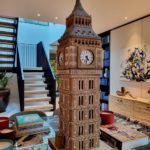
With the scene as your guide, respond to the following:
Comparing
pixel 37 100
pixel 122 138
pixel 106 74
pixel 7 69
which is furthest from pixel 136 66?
pixel 7 69

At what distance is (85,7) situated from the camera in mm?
3279

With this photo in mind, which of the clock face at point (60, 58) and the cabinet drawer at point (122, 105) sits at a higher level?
the clock face at point (60, 58)

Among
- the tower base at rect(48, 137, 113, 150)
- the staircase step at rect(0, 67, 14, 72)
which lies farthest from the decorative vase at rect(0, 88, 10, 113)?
the tower base at rect(48, 137, 113, 150)

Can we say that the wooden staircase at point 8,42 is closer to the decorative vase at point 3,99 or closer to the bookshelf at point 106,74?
the decorative vase at point 3,99

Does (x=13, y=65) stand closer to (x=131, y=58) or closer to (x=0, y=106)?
(x=0, y=106)

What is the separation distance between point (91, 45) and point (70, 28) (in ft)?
0.56

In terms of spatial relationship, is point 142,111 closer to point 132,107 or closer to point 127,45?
point 132,107

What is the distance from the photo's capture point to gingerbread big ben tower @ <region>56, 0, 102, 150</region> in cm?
103

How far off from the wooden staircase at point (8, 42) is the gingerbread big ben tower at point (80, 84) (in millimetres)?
4896

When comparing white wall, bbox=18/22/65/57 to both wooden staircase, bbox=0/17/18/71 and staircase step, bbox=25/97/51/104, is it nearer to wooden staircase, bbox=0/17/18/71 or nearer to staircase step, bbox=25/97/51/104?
wooden staircase, bbox=0/17/18/71

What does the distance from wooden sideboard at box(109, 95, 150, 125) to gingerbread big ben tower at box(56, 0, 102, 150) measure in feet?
6.85

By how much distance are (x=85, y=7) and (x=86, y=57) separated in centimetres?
251

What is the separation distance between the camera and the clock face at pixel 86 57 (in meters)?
1.05

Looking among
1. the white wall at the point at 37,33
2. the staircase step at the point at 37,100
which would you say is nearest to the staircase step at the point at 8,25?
the white wall at the point at 37,33
